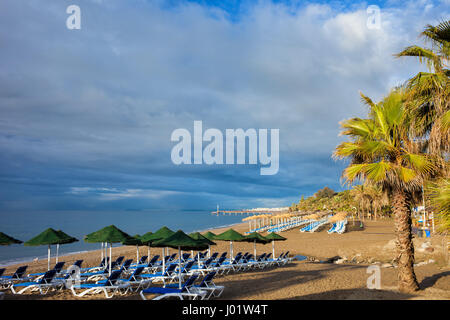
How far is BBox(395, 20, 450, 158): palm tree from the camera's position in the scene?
6652 mm

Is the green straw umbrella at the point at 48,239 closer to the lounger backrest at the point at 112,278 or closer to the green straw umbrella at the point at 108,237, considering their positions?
the green straw umbrella at the point at 108,237

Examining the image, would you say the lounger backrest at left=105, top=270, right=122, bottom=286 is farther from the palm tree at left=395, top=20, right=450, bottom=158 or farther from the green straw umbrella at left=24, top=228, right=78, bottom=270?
the palm tree at left=395, top=20, right=450, bottom=158

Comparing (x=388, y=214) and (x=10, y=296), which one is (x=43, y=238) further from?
(x=388, y=214)

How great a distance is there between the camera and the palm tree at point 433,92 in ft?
21.8

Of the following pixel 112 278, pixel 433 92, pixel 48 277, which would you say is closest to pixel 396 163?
pixel 433 92

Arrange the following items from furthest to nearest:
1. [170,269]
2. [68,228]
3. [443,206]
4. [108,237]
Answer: [68,228] → [170,269] → [108,237] → [443,206]

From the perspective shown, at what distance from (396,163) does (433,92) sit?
6.62 ft

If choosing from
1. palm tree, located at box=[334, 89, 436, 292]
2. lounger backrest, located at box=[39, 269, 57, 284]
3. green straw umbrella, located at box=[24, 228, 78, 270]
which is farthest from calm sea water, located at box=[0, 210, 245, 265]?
palm tree, located at box=[334, 89, 436, 292]

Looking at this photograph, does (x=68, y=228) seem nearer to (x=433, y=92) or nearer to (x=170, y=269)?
(x=170, y=269)

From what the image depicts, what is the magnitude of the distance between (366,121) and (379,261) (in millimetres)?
12094

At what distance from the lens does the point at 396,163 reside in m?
8.39

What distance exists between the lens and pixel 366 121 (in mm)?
9109

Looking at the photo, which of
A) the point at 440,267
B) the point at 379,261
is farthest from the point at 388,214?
the point at 440,267

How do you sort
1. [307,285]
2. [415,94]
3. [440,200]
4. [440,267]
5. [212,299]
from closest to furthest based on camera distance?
[440,200] < [415,94] < [212,299] < [307,285] < [440,267]
